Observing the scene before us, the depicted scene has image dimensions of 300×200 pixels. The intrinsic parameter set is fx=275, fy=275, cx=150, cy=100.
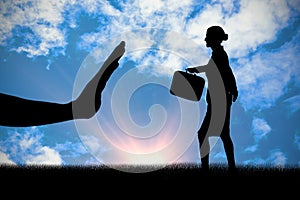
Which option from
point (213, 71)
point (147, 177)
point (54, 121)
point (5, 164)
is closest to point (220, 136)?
point (213, 71)

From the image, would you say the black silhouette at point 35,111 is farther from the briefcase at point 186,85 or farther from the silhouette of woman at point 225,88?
the silhouette of woman at point 225,88

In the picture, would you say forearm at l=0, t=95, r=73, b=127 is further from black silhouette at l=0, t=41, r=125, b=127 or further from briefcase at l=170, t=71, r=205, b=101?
briefcase at l=170, t=71, r=205, b=101

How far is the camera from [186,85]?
5066 millimetres

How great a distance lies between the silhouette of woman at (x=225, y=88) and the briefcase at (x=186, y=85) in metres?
0.15

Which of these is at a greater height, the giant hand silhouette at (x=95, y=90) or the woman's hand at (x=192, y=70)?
the woman's hand at (x=192, y=70)

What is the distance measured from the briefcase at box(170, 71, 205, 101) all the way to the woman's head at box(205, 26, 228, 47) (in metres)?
0.70

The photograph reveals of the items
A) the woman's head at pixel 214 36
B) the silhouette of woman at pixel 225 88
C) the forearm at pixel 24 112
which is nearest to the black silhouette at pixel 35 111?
the forearm at pixel 24 112

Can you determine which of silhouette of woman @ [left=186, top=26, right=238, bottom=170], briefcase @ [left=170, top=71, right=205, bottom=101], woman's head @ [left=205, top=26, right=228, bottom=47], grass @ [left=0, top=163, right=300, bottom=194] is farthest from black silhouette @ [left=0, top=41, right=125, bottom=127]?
woman's head @ [left=205, top=26, right=228, bottom=47]

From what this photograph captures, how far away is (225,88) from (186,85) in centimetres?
70

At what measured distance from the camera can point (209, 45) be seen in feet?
17.0

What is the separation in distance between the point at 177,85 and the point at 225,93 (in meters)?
0.87

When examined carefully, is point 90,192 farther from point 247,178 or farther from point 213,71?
point 213,71

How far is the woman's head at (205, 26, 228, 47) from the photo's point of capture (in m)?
5.15

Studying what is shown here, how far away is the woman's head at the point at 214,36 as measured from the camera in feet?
16.9
